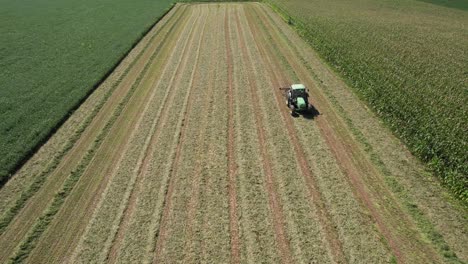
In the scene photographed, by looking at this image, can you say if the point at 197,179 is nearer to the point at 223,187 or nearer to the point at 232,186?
the point at 223,187

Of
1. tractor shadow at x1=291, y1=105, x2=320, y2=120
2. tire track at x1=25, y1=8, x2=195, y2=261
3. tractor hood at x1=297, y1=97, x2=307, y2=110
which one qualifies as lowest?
tire track at x1=25, y1=8, x2=195, y2=261

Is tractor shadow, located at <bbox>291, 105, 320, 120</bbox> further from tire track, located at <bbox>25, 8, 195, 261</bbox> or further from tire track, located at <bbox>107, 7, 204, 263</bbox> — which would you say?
tire track, located at <bbox>25, 8, 195, 261</bbox>

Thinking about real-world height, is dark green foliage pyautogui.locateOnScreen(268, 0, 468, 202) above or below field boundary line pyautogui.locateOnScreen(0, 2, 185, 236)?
above

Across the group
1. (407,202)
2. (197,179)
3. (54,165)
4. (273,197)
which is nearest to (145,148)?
(197,179)

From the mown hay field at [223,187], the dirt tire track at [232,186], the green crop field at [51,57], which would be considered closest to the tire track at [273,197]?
the mown hay field at [223,187]

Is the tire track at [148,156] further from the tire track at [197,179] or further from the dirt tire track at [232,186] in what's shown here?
the dirt tire track at [232,186]

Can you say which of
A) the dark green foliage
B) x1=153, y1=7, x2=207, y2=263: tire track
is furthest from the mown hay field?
the dark green foliage

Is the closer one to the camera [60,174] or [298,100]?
[60,174]
